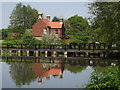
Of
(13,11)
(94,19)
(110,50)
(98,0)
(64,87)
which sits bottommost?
(64,87)

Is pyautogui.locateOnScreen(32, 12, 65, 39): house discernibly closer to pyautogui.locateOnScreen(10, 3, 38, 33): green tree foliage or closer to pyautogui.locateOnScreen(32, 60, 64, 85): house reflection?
pyautogui.locateOnScreen(10, 3, 38, 33): green tree foliage

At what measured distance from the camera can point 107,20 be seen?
19.7m

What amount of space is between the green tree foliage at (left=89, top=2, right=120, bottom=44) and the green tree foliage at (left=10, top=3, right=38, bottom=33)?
138ft

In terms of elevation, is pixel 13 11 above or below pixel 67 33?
above

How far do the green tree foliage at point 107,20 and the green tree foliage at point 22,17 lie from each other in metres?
42.0

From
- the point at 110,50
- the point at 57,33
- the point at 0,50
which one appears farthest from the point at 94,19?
the point at 57,33

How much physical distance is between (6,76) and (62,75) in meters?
3.75

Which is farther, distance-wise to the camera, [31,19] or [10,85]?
[31,19]

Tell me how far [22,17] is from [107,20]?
162 feet

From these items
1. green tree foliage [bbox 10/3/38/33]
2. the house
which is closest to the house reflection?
the house

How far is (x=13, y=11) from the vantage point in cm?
6575

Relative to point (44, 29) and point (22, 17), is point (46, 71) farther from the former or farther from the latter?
point (22, 17)

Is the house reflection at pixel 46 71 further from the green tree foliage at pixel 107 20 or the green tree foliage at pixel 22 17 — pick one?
the green tree foliage at pixel 22 17

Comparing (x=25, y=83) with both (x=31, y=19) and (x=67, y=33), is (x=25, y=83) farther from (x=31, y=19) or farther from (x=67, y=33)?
(x=31, y=19)
